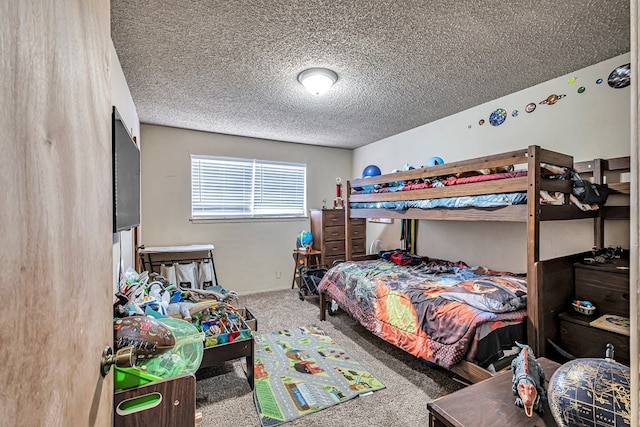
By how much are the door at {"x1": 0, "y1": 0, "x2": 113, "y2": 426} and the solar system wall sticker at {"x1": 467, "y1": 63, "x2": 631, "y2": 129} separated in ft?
8.12

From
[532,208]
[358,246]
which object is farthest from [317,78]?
[358,246]

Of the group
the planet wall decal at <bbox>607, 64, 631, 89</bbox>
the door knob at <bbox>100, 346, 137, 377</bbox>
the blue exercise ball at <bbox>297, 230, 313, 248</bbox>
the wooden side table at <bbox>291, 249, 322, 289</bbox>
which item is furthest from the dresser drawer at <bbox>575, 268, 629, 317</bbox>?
the blue exercise ball at <bbox>297, 230, 313, 248</bbox>

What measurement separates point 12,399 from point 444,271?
3.22 metres

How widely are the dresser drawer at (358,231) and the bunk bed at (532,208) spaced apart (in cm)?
199

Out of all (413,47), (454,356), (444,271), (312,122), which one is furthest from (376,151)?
(454,356)

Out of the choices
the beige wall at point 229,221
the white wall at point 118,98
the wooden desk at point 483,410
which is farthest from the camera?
the beige wall at point 229,221

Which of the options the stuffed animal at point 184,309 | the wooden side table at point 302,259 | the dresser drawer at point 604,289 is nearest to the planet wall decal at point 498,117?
the dresser drawer at point 604,289

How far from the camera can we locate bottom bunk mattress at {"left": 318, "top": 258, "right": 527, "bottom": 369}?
186cm

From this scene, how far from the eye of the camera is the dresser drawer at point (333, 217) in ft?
14.9

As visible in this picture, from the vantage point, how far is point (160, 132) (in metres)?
3.96

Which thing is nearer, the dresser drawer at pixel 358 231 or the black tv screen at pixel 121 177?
the black tv screen at pixel 121 177

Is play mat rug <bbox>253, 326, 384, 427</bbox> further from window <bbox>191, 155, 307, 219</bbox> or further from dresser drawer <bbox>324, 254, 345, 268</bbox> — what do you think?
window <bbox>191, 155, 307, 219</bbox>

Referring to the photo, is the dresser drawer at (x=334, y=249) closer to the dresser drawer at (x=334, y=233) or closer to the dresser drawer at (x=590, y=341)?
the dresser drawer at (x=334, y=233)

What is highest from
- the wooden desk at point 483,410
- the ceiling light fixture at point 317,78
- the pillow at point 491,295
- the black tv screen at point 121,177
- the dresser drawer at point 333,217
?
the ceiling light fixture at point 317,78
